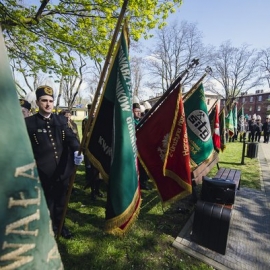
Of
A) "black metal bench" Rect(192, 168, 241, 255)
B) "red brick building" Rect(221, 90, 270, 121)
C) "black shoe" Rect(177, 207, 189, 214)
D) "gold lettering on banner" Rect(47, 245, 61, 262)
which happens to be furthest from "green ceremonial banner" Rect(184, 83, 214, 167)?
"red brick building" Rect(221, 90, 270, 121)

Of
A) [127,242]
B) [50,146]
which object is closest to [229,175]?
[127,242]

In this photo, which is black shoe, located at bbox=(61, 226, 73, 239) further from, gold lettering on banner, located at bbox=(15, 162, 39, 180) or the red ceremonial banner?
gold lettering on banner, located at bbox=(15, 162, 39, 180)

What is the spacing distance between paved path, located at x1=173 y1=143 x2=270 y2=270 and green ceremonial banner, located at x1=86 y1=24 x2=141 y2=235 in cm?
144

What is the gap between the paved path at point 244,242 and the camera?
124 inches

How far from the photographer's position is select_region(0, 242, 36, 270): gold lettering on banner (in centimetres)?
75

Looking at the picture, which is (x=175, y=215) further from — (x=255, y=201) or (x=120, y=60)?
(x=120, y=60)

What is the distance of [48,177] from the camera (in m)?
3.23

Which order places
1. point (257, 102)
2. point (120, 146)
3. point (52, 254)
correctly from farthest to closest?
point (257, 102)
point (120, 146)
point (52, 254)

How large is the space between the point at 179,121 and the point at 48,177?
8.10 feet

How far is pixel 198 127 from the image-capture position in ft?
16.2

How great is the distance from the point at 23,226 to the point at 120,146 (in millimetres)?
1851

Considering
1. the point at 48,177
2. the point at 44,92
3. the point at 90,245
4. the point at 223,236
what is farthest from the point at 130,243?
the point at 44,92

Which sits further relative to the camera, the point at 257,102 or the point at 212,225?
the point at 257,102

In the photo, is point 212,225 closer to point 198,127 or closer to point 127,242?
point 127,242
